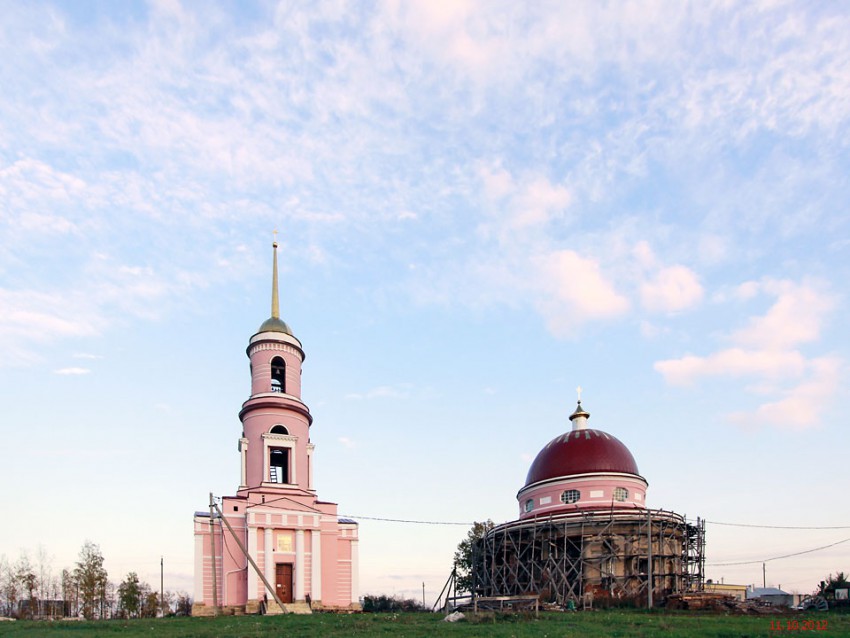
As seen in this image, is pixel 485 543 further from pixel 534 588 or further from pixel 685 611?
pixel 685 611

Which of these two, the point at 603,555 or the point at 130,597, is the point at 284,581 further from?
the point at 130,597

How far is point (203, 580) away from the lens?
3684 centimetres

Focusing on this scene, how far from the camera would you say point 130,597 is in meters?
56.8

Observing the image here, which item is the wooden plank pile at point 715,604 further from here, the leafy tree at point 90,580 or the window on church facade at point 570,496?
the leafy tree at point 90,580

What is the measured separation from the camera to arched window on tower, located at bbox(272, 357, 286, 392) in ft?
138

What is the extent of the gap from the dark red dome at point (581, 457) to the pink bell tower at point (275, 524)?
36.9 ft

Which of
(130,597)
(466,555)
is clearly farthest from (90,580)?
(466,555)

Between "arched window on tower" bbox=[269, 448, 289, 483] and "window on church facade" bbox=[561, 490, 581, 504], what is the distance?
14.9m

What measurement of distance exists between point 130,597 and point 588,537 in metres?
35.6

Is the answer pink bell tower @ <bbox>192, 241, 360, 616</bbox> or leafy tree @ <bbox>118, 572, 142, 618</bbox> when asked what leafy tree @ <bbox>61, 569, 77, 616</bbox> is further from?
pink bell tower @ <bbox>192, 241, 360, 616</bbox>

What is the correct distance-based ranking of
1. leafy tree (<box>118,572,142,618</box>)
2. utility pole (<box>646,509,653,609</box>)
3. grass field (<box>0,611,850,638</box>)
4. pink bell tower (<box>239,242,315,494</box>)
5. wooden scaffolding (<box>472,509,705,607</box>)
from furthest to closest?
leafy tree (<box>118,572,142,618</box>), pink bell tower (<box>239,242,315,494</box>), wooden scaffolding (<box>472,509,705,607</box>), utility pole (<box>646,509,653,609</box>), grass field (<box>0,611,850,638</box>)

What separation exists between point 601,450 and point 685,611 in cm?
1496

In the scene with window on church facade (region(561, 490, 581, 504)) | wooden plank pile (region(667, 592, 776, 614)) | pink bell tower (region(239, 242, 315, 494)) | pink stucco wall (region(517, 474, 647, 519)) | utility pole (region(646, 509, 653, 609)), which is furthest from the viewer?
window on church facade (region(561, 490, 581, 504))

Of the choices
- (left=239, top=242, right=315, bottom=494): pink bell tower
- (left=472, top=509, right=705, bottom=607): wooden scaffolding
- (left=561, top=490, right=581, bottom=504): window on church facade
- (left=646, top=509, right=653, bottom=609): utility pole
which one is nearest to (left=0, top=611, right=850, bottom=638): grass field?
(left=646, top=509, right=653, bottom=609): utility pole
